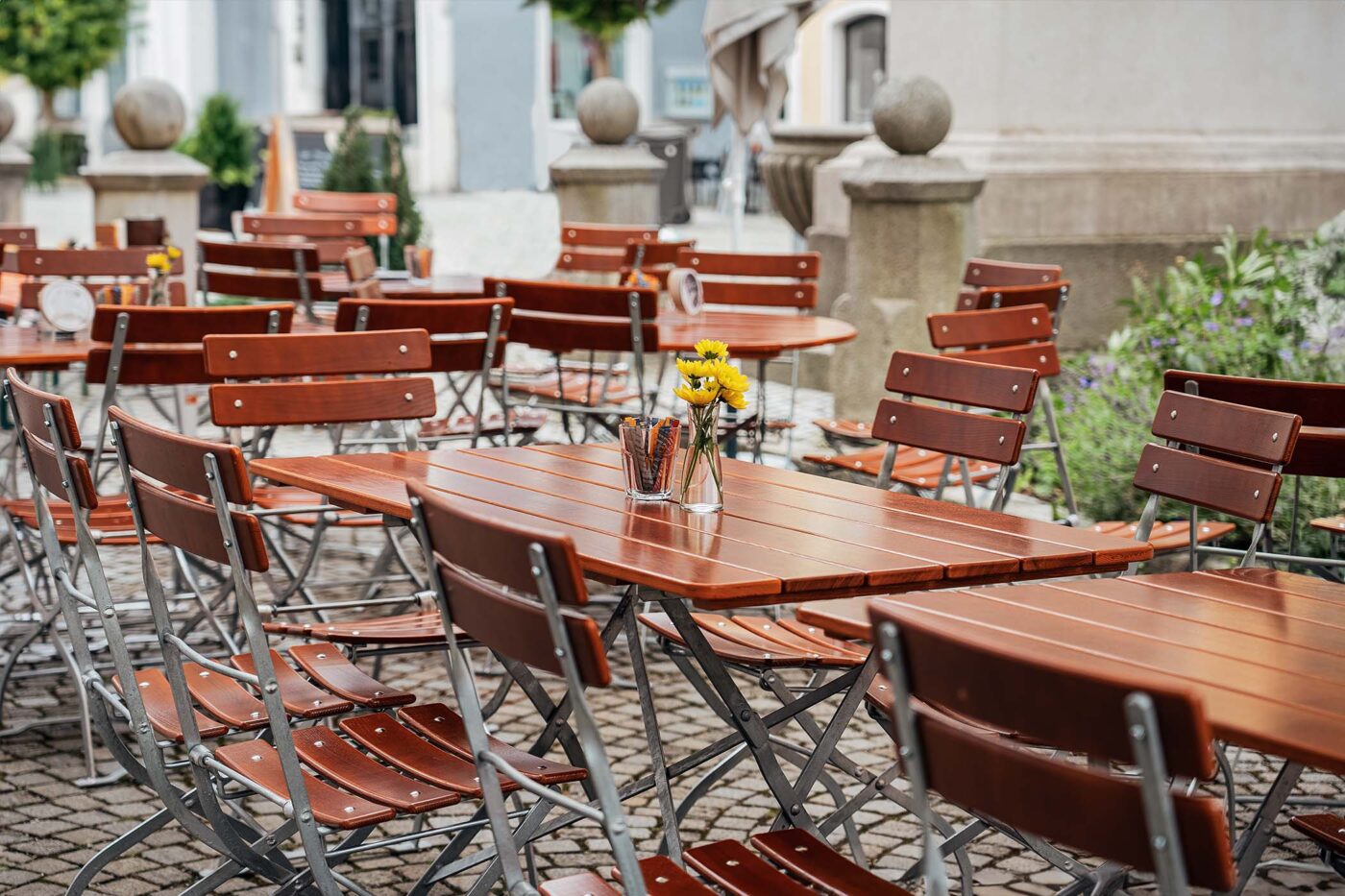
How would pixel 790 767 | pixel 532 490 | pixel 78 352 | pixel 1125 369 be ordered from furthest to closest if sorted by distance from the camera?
1. pixel 1125 369
2. pixel 78 352
3. pixel 790 767
4. pixel 532 490

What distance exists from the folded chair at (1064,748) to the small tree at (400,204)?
35.1 ft

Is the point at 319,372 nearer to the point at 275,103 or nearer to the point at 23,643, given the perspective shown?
the point at 23,643

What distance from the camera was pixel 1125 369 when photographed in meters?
7.71

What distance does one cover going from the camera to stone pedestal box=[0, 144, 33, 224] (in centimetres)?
1245

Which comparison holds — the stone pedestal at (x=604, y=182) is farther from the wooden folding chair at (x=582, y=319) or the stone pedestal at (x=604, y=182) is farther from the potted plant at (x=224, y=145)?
the potted plant at (x=224, y=145)

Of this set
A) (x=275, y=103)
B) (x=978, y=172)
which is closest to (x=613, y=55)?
(x=275, y=103)

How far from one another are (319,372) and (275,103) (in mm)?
35778

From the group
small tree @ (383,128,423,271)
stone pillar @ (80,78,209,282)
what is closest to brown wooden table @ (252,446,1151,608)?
stone pillar @ (80,78,209,282)

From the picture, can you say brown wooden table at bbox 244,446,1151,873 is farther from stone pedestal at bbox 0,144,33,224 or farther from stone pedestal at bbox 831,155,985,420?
→ stone pedestal at bbox 0,144,33,224

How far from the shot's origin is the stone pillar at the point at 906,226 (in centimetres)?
870

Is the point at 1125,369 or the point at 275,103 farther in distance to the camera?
the point at 275,103

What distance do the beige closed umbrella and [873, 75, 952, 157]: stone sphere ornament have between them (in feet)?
3.50

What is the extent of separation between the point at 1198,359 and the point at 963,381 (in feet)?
10.5

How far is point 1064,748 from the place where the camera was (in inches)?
77.0
